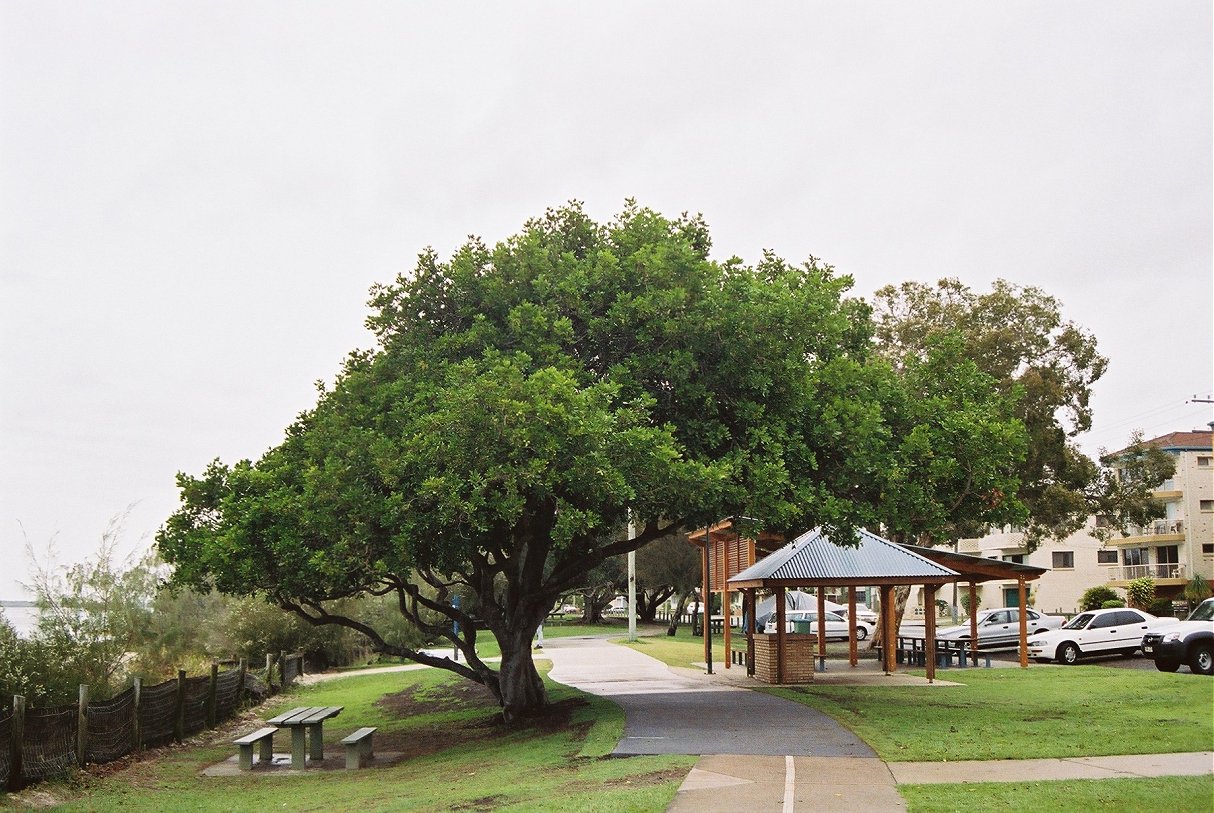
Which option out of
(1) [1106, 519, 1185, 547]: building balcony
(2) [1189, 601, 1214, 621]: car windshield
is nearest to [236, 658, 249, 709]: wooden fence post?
(2) [1189, 601, 1214, 621]: car windshield

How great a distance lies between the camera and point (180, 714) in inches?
812

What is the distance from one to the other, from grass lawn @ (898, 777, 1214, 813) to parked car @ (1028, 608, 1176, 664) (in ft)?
74.3

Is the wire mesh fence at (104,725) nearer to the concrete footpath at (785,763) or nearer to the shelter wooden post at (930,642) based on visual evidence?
the concrete footpath at (785,763)

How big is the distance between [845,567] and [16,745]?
716 inches

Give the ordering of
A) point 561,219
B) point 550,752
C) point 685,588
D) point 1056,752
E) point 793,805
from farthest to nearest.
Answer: point 685,588 → point 561,219 → point 550,752 → point 1056,752 → point 793,805

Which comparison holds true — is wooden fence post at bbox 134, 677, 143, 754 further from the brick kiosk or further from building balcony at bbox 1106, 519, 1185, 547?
building balcony at bbox 1106, 519, 1185, 547

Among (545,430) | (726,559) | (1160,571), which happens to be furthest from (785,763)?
(1160,571)

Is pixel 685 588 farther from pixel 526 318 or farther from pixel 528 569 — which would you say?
pixel 526 318

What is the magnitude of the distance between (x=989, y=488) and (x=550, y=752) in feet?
29.7

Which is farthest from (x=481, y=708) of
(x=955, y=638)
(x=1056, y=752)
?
(x=955, y=638)

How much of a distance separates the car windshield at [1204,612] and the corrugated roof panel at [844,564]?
5.50 meters

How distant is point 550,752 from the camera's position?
16.1 meters

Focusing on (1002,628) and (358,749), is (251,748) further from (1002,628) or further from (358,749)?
(1002,628)

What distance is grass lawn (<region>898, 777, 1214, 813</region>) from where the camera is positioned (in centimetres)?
1040
